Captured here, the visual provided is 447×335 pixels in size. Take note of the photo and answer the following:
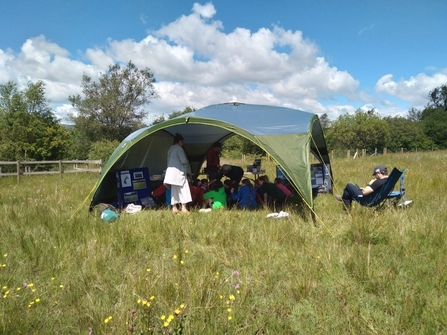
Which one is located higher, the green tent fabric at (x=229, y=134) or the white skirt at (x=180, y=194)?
the green tent fabric at (x=229, y=134)

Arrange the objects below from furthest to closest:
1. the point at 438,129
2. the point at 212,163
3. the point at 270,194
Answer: the point at 438,129 → the point at 212,163 → the point at 270,194

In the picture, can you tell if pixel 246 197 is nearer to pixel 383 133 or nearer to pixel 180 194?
pixel 180 194

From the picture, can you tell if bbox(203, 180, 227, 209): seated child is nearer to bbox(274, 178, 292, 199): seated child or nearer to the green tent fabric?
bbox(274, 178, 292, 199): seated child

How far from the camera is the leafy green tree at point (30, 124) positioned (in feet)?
111

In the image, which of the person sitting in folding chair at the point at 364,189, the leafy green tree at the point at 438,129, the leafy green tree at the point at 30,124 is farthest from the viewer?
the leafy green tree at the point at 438,129

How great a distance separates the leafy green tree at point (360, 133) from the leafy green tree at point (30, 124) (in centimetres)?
4343

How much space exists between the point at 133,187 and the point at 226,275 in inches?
192

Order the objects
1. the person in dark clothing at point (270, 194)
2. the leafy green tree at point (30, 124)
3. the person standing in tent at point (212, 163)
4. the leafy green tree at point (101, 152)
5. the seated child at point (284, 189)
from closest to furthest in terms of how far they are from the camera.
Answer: the person in dark clothing at point (270, 194) < the seated child at point (284, 189) < the person standing in tent at point (212, 163) < the leafy green tree at point (101, 152) < the leafy green tree at point (30, 124)

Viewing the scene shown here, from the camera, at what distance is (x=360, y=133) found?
59156 millimetres

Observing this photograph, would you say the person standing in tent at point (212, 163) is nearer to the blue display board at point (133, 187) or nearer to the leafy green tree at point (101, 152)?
the blue display board at point (133, 187)

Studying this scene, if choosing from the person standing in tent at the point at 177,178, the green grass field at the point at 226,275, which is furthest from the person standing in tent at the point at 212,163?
the green grass field at the point at 226,275

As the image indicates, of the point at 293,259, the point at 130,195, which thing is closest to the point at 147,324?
the point at 293,259

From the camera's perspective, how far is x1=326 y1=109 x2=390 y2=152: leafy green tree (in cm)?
5819

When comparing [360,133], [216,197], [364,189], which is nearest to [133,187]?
[216,197]
